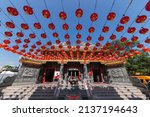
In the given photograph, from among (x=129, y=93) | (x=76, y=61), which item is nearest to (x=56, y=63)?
(x=76, y=61)

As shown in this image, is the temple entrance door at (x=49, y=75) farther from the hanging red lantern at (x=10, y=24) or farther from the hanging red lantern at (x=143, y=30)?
the hanging red lantern at (x=143, y=30)

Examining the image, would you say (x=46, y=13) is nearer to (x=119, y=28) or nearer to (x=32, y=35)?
(x=32, y=35)

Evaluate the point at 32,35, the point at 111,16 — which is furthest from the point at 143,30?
the point at 32,35

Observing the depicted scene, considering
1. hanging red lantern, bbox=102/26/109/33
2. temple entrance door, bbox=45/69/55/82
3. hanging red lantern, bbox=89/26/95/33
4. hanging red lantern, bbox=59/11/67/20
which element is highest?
hanging red lantern, bbox=59/11/67/20

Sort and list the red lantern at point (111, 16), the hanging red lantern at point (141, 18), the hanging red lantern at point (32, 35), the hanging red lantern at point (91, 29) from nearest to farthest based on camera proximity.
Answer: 1. the hanging red lantern at point (141, 18)
2. the red lantern at point (111, 16)
3. the hanging red lantern at point (91, 29)
4. the hanging red lantern at point (32, 35)

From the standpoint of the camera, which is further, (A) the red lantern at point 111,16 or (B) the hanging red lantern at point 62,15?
(B) the hanging red lantern at point 62,15

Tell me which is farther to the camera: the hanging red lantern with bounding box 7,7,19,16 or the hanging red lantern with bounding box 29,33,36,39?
the hanging red lantern with bounding box 29,33,36,39

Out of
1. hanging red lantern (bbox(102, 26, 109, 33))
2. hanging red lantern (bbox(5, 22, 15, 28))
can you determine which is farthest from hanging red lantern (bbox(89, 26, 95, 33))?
hanging red lantern (bbox(5, 22, 15, 28))

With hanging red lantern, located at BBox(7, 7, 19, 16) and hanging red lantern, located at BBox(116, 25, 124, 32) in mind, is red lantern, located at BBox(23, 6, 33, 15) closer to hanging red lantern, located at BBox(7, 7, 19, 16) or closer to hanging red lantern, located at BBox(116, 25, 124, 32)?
hanging red lantern, located at BBox(7, 7, 19, 16)

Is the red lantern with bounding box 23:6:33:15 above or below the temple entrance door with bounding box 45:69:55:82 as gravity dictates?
above

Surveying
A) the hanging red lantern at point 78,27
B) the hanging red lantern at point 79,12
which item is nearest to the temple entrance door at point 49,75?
the hanging red lantern at point 78,27

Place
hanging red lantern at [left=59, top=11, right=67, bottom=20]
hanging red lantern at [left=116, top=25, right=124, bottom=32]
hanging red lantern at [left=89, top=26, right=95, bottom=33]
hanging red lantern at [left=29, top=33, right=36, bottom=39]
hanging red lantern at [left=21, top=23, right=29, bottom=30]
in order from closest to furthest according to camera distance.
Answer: hanging red lantern at [left=59, top=11, right=67, bottom=20]
hanging red lantern at [left=116, top=25, right=124, bottom=32]
hanging red lantern at [left=21, top=23, right=29, bottom=30]
hanging red lantern at [left=89, top=26, right=95, bottom=33]
hanging red lantern at [left=29, top=33, right=36, bottom=39]

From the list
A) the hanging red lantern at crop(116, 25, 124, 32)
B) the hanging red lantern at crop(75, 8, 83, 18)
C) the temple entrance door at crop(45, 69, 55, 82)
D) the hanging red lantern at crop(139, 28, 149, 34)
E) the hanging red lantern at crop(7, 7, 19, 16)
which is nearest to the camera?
the hanging red lantern at crop(7, 7, 19, 16)

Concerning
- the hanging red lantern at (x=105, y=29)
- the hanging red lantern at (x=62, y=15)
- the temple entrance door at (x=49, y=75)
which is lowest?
the temple entrance door at (x=49, y=75)
